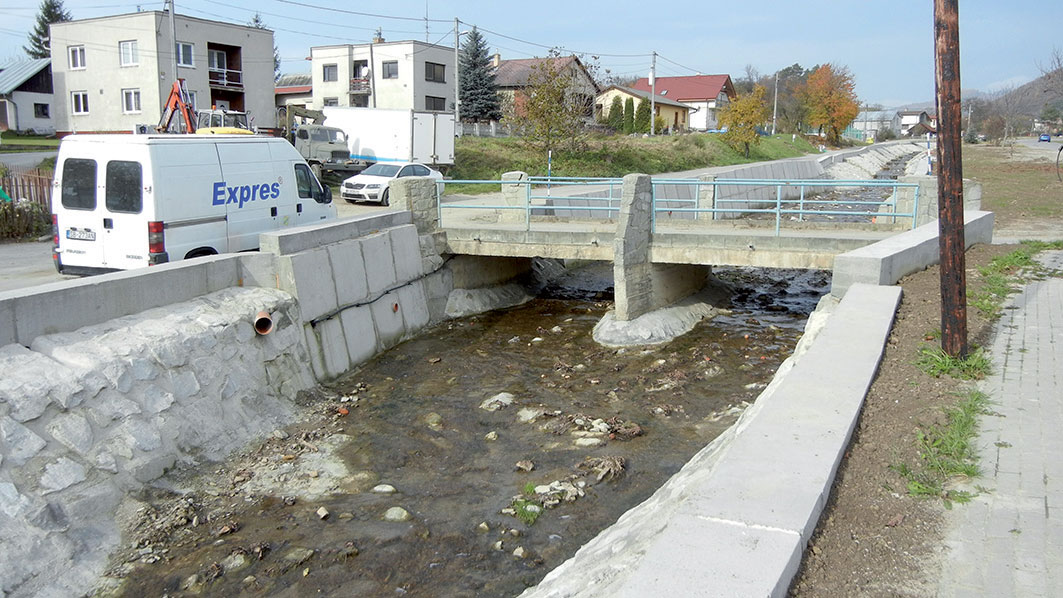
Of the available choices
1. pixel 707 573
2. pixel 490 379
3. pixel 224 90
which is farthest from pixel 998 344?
pixel 224 90

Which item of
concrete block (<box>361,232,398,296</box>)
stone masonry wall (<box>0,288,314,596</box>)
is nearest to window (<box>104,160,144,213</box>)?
stone masonry wall (<box>0,288,314,596</box>)

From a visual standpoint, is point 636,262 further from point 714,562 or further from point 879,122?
point 879,122

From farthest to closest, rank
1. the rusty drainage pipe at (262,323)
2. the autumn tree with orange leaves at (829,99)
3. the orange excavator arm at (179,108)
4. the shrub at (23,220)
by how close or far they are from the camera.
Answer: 1. the autumn tree with orange leaves at (829,99)
2. the orange excavator arm at (179,108)
3. the shrub at (23,220)
4. the rusty drainage pipe at (262,323)

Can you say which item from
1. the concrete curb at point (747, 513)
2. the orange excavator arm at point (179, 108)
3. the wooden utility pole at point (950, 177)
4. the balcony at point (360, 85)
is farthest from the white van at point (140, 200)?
the balcony at point (360, 85)

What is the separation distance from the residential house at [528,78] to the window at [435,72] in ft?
13.4

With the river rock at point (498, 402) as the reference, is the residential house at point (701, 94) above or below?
above

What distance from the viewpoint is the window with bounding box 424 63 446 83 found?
5028 centimetres

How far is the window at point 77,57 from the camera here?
1598 inches

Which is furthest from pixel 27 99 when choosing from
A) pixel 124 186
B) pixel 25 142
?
pixel 124 186

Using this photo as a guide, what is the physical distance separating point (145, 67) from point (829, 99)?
69.4 metres

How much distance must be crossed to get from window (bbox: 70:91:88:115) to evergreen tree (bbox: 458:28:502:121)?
929 inches

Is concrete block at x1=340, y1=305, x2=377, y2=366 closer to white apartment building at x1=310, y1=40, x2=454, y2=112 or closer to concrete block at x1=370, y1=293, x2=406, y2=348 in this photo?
concrete block at x1=370, y1=293, x2=406, y2=348

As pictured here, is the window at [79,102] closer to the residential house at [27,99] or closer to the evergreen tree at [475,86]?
the residential house at [27,99]

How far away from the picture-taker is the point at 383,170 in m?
25.6
